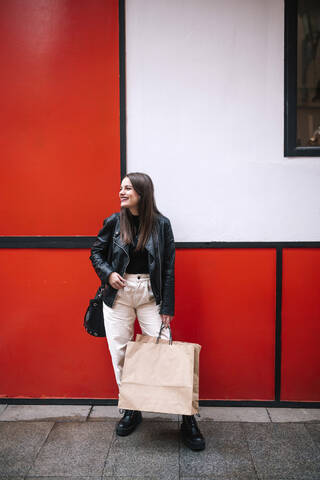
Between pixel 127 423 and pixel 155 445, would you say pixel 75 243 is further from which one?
pixel 155 445

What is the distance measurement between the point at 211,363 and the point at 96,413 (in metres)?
1.16

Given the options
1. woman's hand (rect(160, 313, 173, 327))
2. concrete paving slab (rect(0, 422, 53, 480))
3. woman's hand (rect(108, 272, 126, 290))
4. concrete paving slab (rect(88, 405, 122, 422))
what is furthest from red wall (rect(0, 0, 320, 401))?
woman's hand (rect(108, 272, 126, 290))

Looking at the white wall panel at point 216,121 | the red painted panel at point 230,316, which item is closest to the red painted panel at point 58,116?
the white wall panel at point 216,121

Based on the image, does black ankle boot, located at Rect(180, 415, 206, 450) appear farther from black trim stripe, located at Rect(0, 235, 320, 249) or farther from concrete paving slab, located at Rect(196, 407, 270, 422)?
black trim stripe, located at Rect(0, 235, 320, 249)

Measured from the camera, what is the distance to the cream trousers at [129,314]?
8.86 feet

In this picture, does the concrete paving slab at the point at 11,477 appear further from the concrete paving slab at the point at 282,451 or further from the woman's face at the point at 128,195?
the woman's face at the point at 128,195

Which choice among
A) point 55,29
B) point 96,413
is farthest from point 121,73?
point 96,413

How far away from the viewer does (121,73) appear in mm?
3111

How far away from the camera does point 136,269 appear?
2715 mm

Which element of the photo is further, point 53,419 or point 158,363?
point 53,419

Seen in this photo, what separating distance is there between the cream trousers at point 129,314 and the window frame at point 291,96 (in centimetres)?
178

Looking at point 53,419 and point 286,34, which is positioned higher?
point 286,34

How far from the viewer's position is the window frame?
3.07m

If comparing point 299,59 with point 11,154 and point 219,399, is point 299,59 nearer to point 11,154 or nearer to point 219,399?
point 11,154
